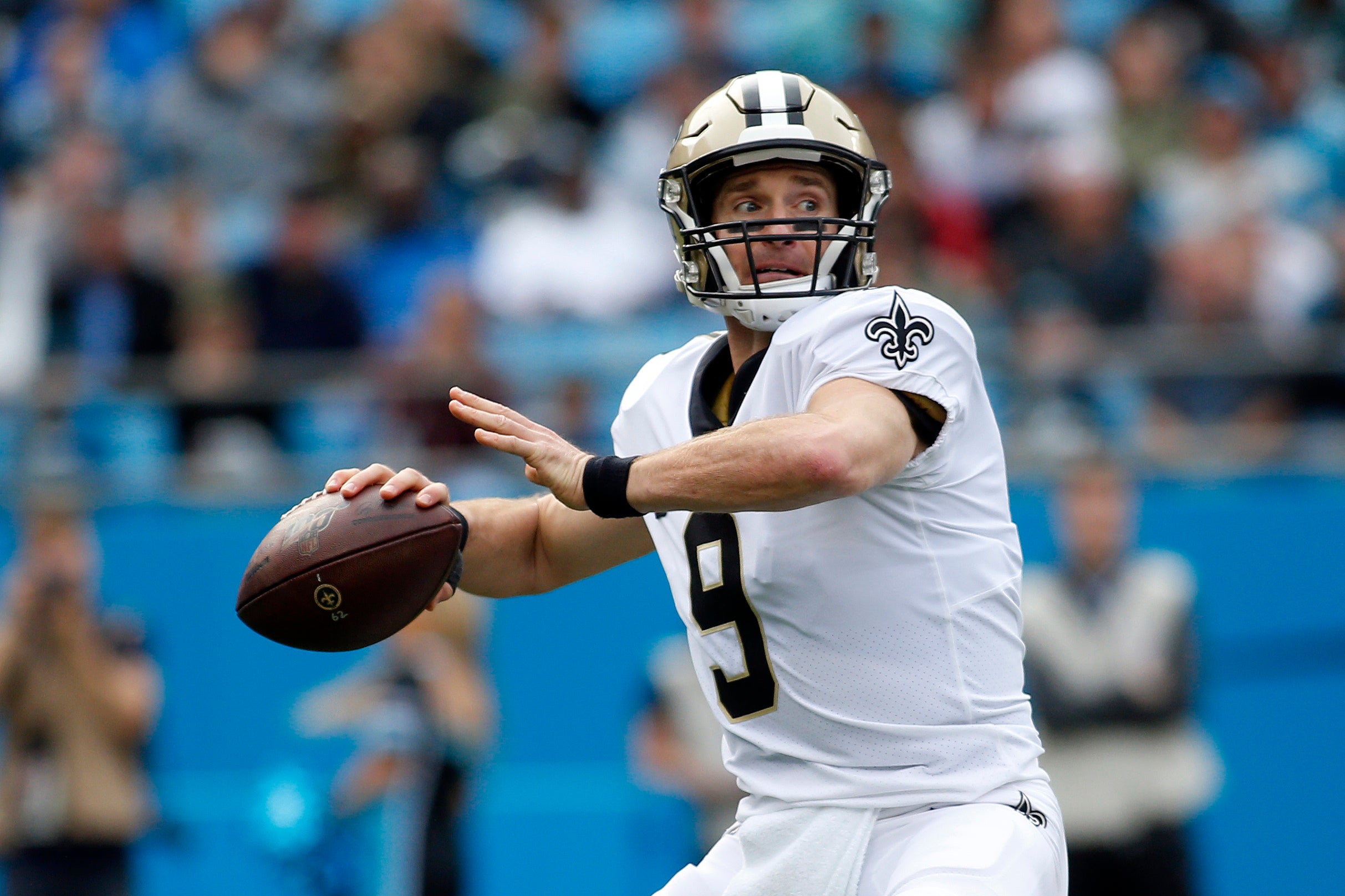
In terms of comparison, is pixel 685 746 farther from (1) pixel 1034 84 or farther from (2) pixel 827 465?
(1) pixel 1034 84

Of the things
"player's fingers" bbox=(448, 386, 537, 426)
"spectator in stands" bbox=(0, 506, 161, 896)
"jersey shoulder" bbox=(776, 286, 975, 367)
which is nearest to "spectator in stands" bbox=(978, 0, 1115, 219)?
"spectator in stands" bbox=(0, 506, 161, 896)

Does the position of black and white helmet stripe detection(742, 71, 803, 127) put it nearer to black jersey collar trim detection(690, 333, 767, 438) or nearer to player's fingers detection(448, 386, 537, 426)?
black jersey collar trim detection(690, 333, 767, 438)

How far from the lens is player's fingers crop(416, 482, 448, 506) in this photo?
3439 mm

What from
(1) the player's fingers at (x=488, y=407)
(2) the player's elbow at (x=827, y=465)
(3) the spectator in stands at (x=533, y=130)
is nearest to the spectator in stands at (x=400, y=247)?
(3) the spectator in stands at (x=533, y=130)

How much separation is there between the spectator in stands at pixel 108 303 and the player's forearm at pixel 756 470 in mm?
5617

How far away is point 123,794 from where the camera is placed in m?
6.81

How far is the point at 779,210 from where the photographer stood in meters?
3.48

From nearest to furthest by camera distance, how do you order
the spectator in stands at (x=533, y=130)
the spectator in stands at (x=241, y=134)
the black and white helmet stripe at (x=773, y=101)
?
the black and white helmet stripe at (x=773, y=101), the spectator in stands at (x=533, y=130), the spectator in stands at (x=241, y=134)

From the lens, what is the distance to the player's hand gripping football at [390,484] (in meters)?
3.44

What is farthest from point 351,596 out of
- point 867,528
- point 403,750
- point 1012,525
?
point 403,750

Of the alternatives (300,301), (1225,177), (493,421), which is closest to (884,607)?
(493,421)

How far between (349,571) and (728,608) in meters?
0.75

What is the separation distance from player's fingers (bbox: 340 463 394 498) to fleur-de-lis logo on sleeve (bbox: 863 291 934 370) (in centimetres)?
103

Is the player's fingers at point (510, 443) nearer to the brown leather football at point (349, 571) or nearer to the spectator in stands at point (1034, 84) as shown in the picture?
the brown leather football at point (349, 571)
